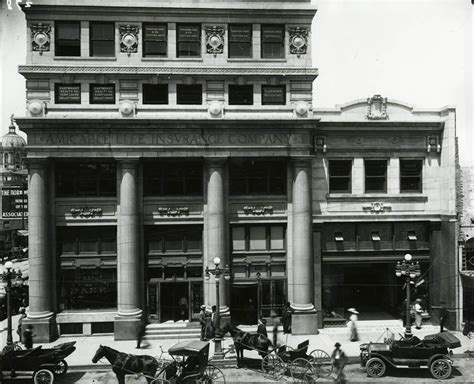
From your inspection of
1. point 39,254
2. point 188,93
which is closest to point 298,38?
point 188,93

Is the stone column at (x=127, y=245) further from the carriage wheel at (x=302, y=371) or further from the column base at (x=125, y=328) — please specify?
the carriage wheel at (x=302, y=371)

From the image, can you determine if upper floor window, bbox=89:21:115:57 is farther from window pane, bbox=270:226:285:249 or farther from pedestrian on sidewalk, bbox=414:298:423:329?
pedestrian on sidewalk, bbox=414:298:423:329

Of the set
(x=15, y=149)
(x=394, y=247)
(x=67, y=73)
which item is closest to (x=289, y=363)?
(x=394, y=247)

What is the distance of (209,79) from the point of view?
21250 mm

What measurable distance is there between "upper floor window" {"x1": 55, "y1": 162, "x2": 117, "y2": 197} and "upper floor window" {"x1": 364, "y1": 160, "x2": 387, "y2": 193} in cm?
1365

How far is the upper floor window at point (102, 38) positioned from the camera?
68.8 ft

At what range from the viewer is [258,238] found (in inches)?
879

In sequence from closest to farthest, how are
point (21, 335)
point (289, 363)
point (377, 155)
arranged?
point (289, 363) → point (21, 335) → point (377, 155)

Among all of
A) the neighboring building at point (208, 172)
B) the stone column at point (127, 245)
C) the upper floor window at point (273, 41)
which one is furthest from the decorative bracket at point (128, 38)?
the upper floor window at point (273, 41)

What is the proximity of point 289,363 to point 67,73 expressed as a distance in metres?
16.9

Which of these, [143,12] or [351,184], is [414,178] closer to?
[351,184]

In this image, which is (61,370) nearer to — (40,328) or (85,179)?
(40,328)

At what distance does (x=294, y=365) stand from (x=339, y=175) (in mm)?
11077

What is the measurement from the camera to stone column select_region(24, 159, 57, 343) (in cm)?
2031
